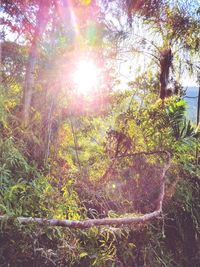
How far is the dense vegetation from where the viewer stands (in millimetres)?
2674

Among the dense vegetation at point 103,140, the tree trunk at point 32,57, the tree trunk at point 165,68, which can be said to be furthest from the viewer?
the tree trunk at point 165,68

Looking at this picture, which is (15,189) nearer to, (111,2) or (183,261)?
(183,261)

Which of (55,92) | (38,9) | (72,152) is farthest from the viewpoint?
(72,152)

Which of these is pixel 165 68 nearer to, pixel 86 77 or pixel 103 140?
pixel 86 77

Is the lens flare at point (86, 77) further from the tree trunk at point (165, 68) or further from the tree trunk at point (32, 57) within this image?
the tree trunk at point (165, 68)

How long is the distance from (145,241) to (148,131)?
4.59 feet

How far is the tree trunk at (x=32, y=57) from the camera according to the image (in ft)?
14.7

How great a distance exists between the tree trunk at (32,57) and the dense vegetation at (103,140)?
0.05ft

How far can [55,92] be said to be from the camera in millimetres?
4309

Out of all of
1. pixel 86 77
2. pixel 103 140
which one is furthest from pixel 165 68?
pixel 103 140

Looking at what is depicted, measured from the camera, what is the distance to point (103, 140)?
15.2ft

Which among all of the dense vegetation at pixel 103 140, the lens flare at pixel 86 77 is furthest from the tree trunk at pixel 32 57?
the lens flare at pixel 86 77

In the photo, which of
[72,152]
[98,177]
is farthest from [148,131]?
[72,152]

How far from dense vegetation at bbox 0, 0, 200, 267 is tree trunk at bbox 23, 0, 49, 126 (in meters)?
0.01
